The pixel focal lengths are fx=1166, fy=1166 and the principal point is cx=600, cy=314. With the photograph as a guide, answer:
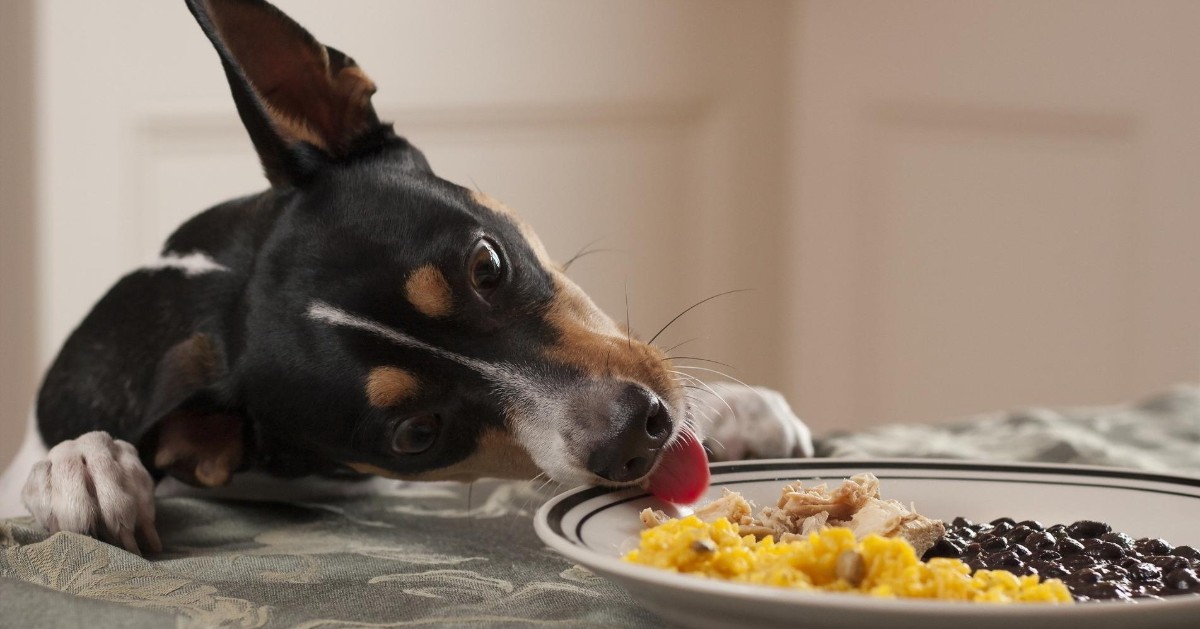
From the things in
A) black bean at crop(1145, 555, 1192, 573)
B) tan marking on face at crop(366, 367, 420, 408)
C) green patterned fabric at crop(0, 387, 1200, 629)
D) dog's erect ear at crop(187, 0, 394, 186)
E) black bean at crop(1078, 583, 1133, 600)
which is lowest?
green patterned fabric at crop(0, 387, 1200, 629)

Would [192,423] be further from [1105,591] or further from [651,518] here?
[1105,591]

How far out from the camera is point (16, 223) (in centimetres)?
350

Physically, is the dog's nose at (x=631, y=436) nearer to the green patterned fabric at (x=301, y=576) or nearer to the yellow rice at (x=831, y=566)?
the green patterned fabric at (x=301, y=576)

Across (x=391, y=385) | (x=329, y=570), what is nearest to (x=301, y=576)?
(x=329, y=570)

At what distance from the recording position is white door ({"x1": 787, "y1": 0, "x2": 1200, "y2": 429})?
4.00 meters

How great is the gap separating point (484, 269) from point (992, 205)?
124 inches

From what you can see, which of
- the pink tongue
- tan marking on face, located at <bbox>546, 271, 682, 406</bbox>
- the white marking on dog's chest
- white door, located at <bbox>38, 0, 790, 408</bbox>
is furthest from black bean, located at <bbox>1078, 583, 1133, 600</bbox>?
white door, located at <bbox>38, 0, 790, 408</bbox>

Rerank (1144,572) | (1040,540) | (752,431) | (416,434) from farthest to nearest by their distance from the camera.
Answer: (752,431) → (416,434) → (1040,540) → (1144,572)

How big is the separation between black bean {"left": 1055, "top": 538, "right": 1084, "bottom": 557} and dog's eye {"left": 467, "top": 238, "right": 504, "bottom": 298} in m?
0.69

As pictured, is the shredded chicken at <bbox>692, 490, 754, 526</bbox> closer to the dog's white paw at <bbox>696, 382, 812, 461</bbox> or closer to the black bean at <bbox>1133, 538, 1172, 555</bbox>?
the black bean at <bbox>1133, 538, 1172, 555</bbox>

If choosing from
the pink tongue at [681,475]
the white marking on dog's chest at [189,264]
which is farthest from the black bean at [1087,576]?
the white marking on dog's chest at [189,264]

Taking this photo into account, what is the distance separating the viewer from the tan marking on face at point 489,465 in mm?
1353

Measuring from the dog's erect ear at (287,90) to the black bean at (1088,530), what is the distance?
99cm

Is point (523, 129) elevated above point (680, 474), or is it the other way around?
point (523, 129)
